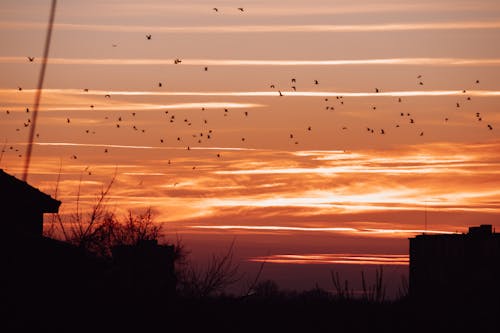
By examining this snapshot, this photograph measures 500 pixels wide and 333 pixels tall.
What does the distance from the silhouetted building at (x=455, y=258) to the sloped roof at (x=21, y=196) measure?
133 feet

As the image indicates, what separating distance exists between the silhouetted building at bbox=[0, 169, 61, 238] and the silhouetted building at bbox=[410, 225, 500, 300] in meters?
40.7

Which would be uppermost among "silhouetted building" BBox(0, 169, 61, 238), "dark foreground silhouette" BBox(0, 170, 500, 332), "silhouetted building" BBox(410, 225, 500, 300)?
"silhouetted building" BBox(410, 225, 500, 300)

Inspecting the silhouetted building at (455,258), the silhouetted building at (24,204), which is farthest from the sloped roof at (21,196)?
the silhouetted building at (455,258)

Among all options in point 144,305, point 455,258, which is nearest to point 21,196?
point 144,305

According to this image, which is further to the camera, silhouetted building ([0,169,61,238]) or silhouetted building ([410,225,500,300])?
silhouetted building ([410,225,500,300])

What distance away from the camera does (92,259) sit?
2166cm

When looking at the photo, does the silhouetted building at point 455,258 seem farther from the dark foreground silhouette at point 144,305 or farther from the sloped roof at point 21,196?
the dark foreground silhouette at point 144,305

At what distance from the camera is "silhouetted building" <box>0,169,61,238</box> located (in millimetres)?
36438

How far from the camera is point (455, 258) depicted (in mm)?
81250

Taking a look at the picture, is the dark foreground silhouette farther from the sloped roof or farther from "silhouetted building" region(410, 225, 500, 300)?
"silhouetted building" region(410, 225, 500, 300)

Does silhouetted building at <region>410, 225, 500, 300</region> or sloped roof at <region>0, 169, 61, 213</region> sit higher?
silhouetted building at <region>410, 225, 500, 300</region>

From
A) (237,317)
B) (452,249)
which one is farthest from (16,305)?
(452,249)

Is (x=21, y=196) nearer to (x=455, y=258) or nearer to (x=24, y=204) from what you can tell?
(x=24, y=204)

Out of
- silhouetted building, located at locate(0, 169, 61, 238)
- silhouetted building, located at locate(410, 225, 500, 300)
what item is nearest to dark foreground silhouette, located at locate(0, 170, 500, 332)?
silhouetted building, located at locate(0, 169, 61, 238)
